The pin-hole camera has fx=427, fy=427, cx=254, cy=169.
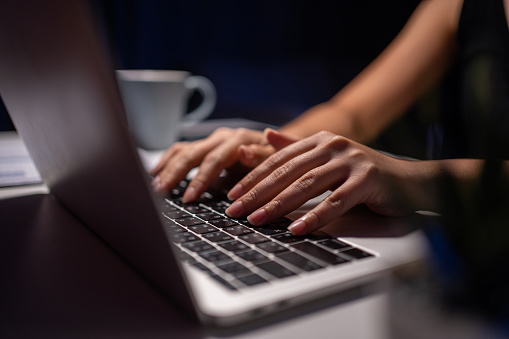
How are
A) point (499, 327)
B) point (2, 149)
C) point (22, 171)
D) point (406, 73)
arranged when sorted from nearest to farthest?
point (499, 327) → point (22, 171) → point (2, 149) → point (406, 73)

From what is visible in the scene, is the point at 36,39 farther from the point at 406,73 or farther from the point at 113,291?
the point at 406,73

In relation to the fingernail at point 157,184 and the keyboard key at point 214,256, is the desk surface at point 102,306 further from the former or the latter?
the fingernail at point 157,184

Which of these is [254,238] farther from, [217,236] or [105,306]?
[105,306]

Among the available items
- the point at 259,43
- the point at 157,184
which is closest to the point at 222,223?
the point at 157,184

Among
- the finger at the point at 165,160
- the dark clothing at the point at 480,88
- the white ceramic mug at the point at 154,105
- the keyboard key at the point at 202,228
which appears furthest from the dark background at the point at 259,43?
the keyboard key at the point at 202,228

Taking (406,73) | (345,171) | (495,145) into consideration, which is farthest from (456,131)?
(495,145)

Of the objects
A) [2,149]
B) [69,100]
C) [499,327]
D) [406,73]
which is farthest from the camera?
[406,73]

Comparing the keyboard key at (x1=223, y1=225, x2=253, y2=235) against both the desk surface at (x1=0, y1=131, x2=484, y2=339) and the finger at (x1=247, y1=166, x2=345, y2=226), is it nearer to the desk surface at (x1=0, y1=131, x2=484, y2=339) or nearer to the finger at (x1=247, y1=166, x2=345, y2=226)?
the finger at (x1=247, y1=166, x2=345, y2=226)

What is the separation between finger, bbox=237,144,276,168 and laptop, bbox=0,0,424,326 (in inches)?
7.9

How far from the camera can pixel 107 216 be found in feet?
1.26

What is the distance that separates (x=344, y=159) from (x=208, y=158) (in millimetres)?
235

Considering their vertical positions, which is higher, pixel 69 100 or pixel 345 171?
pixel 69 100

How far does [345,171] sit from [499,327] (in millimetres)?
339

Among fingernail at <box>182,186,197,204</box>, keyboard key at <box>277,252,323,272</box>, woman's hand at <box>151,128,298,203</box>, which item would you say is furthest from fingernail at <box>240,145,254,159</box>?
keyboard key at <box>277,252,323,272</box>
